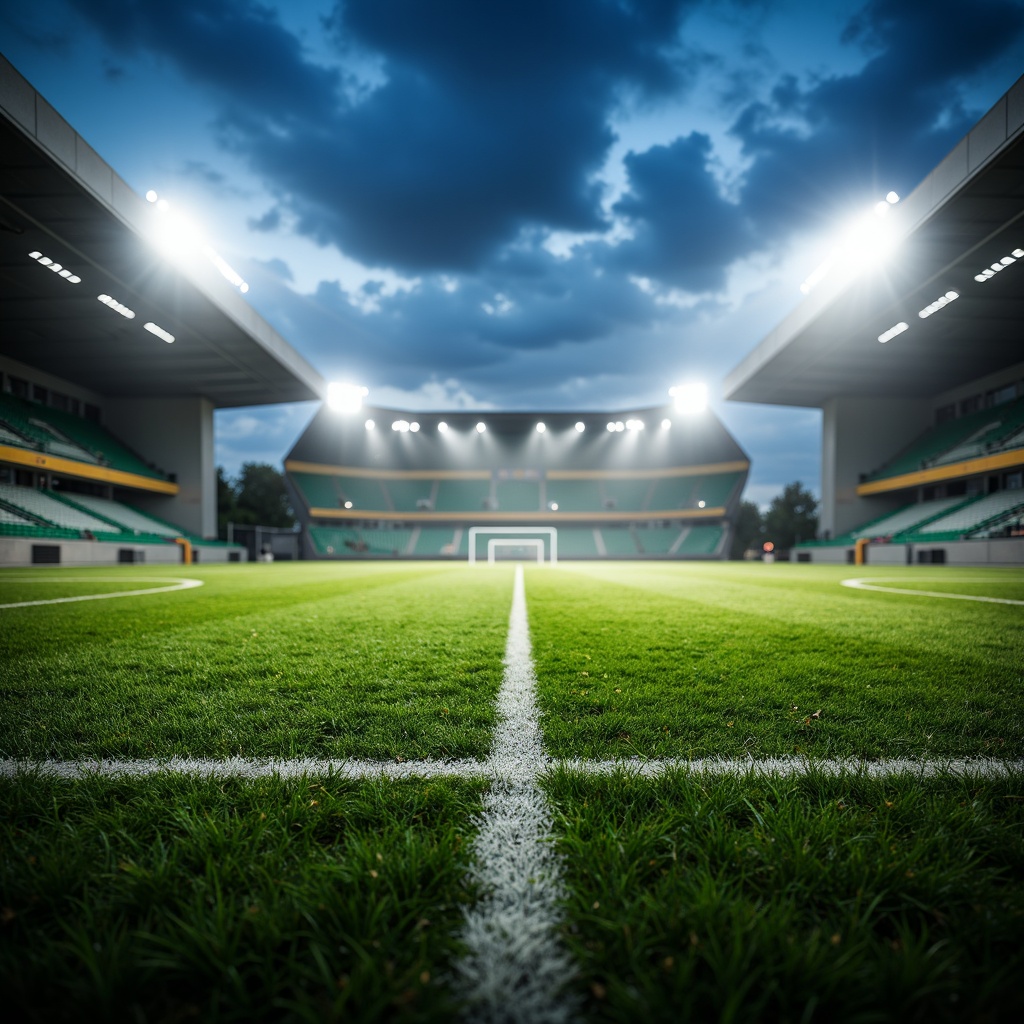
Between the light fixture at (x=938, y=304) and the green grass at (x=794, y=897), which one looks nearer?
the green grass at (x=794, y=897)

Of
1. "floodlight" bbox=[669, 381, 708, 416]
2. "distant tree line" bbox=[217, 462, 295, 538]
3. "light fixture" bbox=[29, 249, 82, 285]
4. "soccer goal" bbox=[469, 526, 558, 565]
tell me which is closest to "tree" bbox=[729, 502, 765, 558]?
"floodlight" bbox=[669, 381, 708, 416]

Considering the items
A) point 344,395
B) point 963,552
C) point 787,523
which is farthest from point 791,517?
point 344,395

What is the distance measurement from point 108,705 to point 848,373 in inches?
1437

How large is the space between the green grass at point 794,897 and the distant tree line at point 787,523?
6390cm

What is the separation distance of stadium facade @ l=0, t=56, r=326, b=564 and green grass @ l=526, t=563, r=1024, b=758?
752 inches

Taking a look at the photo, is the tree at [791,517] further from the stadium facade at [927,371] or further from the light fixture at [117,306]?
the light fixture at [117,306]

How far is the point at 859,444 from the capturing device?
109 feet

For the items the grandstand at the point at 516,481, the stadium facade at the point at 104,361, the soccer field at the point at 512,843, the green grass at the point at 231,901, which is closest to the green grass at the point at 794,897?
the soccer field at the point at 512,843

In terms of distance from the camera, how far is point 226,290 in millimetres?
21906

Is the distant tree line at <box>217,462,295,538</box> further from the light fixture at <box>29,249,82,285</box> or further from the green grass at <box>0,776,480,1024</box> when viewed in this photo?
the green grass at <box>0,776,480,1024</box>

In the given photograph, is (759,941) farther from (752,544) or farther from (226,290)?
(752,544)

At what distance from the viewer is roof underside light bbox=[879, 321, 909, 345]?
76.4 feet

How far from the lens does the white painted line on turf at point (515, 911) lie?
2.50ft

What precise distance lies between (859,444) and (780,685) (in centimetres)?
3849
